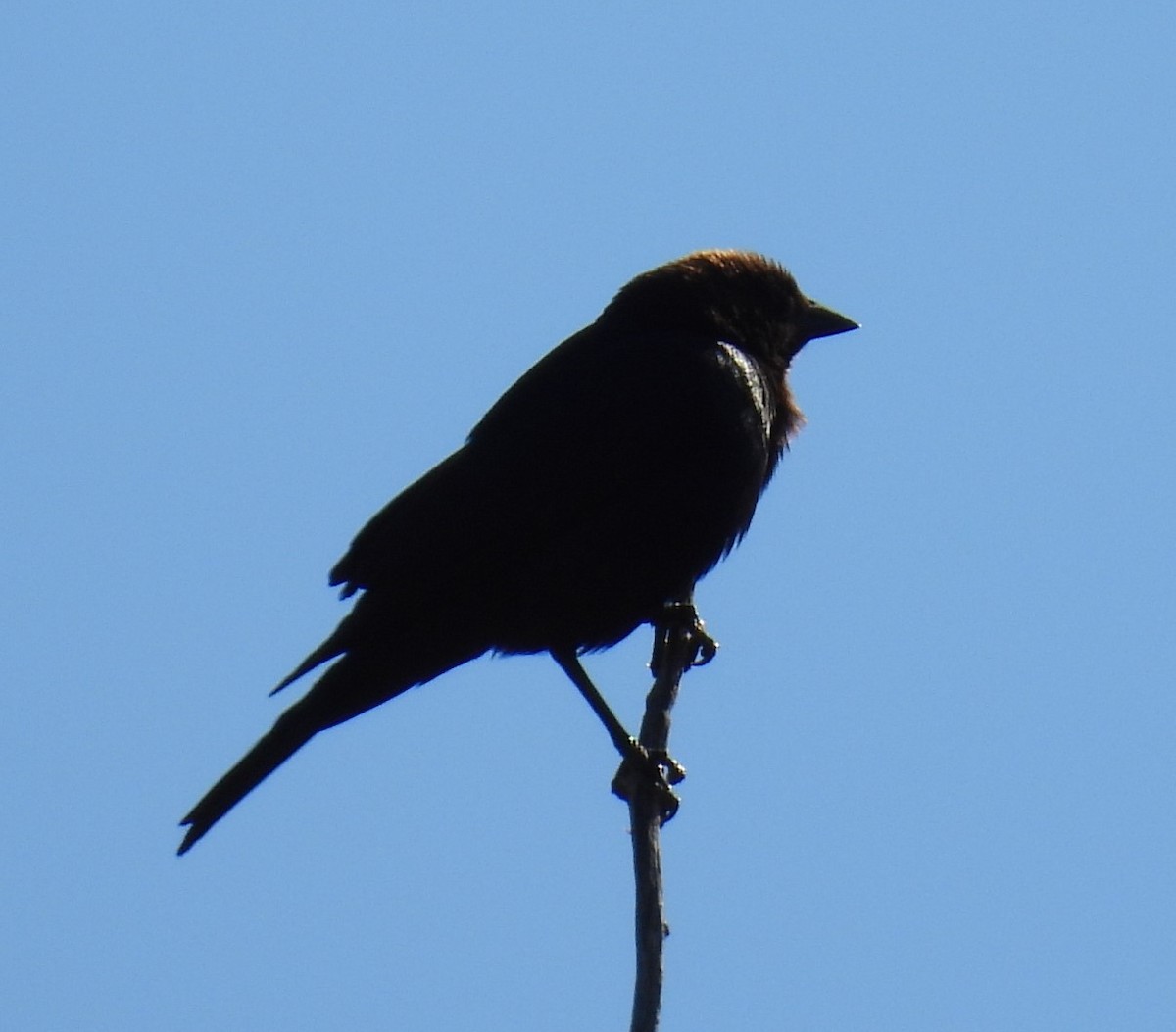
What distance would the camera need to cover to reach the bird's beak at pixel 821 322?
7.00 metres

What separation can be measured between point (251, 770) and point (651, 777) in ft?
3.58

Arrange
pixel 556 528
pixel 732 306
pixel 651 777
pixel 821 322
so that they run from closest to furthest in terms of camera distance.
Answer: pixel 651 777, pixel 556 528, pixel 732 306, pixel 821 322

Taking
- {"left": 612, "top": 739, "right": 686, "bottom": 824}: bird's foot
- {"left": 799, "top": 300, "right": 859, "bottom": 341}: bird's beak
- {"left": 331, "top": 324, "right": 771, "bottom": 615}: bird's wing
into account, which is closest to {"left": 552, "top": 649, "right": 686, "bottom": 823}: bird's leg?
{"left": 612, "top": 739, "right": 686, "bottom": 824}: bird's foot

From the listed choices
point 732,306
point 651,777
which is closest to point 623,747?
point 651,777

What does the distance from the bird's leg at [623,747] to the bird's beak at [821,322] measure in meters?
1.63

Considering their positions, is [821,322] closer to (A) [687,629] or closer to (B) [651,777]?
(A) [687,629]

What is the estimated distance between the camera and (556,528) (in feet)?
19.0

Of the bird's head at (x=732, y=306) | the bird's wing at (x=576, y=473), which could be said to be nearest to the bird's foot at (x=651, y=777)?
the bird's wing at (x=576, y=473)

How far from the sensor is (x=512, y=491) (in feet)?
18.9

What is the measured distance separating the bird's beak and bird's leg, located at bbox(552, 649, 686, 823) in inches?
64.0

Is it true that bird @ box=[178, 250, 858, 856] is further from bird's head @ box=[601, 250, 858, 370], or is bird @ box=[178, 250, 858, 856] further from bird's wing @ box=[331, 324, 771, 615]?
bird's head @ box=[601, 250, 858, 370]

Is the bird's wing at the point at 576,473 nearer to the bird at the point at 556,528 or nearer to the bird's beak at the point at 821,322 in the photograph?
the bird at the point at 556,528

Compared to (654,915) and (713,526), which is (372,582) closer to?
(713,526)

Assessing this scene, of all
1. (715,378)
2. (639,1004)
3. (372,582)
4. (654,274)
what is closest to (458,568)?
(372,582)
